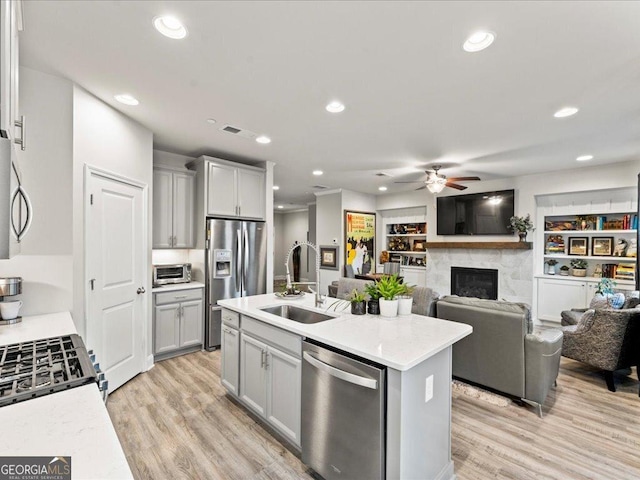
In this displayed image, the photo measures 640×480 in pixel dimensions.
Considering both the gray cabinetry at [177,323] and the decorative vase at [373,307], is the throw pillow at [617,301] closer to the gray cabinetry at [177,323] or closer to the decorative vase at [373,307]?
the decorative vase at [373,307]

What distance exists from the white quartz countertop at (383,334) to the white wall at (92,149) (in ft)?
4.54

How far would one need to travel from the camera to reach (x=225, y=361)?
2846 mm

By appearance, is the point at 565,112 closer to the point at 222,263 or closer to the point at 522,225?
the point at 522,225

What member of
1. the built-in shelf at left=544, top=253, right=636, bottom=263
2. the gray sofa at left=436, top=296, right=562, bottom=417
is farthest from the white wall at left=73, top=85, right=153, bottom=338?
the built-in shelf at left=544, top=253, right=636, bottom=263

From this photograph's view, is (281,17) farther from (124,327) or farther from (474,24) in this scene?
(124,327)

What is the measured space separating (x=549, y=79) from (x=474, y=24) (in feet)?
3.39

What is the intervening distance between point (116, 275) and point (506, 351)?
378cm

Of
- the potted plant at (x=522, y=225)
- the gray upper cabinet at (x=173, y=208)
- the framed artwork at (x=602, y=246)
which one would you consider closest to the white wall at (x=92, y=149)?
the gray upper cabinet at (x=173, y=208)

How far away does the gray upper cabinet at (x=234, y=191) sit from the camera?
4.17m

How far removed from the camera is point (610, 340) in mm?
2977

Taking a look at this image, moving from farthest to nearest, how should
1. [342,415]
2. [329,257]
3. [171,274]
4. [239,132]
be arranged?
[329,257] → [171,274] → [239,132] → [342,415]

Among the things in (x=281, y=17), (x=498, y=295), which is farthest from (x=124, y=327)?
(x=498, y=295)

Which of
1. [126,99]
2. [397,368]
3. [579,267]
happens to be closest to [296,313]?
[397,368]

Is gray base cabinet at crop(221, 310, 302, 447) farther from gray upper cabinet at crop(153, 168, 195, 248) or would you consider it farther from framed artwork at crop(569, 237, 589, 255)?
framed artwork at crop(569, 237, 589, 255)
